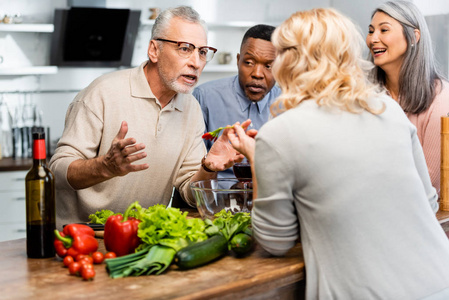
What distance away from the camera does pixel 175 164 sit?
2.90 metres

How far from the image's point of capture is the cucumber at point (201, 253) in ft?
5.62

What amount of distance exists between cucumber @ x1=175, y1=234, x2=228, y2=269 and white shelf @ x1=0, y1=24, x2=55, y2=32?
12.9ft

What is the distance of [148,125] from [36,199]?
42.6 inches

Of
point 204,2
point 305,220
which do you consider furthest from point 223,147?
point 204,2

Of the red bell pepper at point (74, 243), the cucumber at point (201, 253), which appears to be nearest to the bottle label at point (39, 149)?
the red bell pepper at point (74, 243)

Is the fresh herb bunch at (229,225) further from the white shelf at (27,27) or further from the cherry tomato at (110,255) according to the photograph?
the white shelf at (27,27)

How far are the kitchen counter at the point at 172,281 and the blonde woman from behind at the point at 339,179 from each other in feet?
0.24

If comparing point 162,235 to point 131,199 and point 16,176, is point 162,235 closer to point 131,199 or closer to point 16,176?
point 131,199

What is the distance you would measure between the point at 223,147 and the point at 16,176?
9.56ft

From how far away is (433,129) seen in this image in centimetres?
298

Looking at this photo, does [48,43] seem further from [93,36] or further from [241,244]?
[241,244]

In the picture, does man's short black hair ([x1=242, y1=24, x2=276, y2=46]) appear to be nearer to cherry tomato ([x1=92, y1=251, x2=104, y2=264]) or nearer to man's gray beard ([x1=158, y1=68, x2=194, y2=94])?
man's gray beard ([x1=158, y1=68, x2=194, y2=94])

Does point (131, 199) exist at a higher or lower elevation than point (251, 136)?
lower

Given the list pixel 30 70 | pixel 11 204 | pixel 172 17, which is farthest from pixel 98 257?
pixel 30 70
